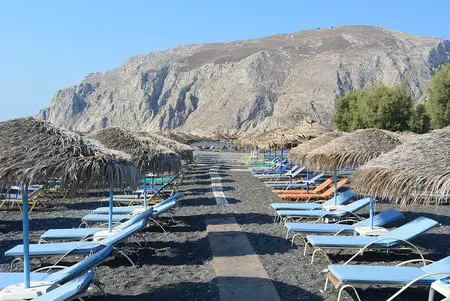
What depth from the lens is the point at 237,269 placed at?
6.25m

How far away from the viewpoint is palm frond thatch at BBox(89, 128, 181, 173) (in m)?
9.12

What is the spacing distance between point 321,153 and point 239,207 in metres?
3.19

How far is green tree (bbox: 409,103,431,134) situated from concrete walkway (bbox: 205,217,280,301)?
70.7ft

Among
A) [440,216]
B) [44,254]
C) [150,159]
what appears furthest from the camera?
[440,216]

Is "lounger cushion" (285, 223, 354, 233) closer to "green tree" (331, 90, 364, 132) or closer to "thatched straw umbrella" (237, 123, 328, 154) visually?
"thatched straw umbrella" (237, 123, 328, 154)

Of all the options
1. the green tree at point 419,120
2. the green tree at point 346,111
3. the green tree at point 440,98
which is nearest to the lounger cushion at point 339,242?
the green tree at point 440,98

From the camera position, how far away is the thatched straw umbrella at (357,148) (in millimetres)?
8469

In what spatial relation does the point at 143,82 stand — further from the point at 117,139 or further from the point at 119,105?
the point at 117,139

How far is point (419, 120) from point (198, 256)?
947 inches

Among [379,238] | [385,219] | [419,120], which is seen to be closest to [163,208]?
[385,219]

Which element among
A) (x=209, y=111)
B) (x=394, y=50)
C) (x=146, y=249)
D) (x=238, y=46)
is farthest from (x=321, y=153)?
(x=238, y=46)

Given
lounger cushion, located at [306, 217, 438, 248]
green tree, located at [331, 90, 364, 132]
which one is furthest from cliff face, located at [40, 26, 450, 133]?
lounger cushion, located at [306, 217, 438, 248]

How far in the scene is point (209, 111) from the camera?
92312mm

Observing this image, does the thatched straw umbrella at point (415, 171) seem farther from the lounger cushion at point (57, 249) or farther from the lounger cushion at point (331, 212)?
the lounger cushion at point (57, 249)
